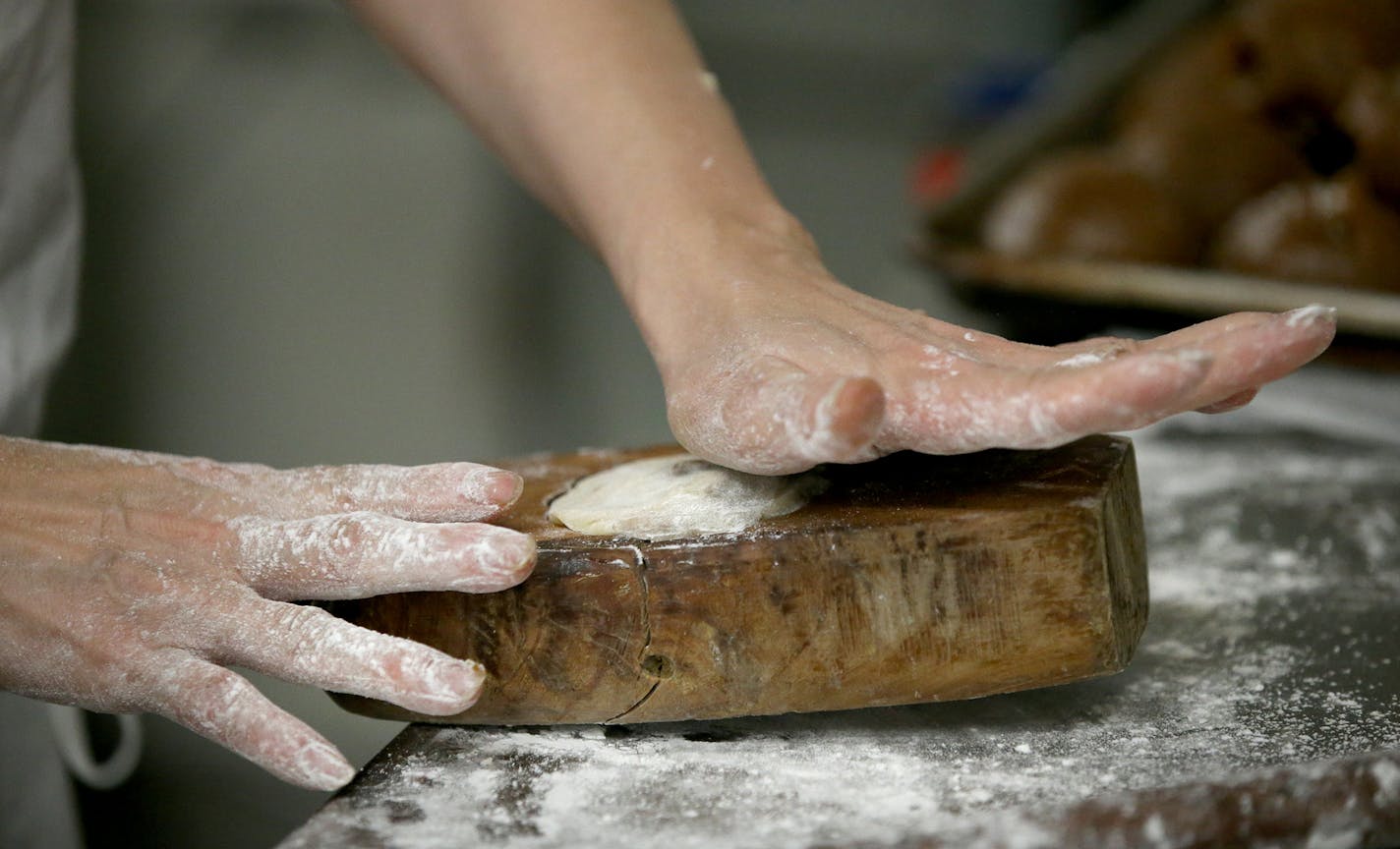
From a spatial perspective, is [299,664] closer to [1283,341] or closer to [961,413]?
[961,413]

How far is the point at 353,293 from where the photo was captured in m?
3.03

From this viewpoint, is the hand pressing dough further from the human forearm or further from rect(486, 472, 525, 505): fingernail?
the human forearm

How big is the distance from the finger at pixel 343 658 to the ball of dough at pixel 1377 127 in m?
1.71

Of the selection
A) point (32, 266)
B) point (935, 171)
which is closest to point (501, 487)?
point (32, 266)

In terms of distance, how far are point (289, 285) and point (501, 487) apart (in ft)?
7.55

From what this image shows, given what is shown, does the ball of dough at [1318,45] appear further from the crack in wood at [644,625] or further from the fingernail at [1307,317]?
the crack in wood at [644,625]

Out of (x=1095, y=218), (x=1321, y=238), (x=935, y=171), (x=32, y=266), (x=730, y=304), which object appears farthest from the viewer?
(x=935, y=171)

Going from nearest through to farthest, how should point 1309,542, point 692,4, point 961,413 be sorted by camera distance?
point 961,413
point 1309,542
point 692,4

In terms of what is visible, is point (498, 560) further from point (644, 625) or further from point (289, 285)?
point (289, 285)

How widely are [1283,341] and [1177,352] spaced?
0.30ft

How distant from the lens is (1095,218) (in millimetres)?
2053

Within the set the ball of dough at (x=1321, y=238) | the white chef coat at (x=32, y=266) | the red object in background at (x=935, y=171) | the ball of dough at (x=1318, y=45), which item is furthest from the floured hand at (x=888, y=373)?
the red object in background at (x=935, y=171)

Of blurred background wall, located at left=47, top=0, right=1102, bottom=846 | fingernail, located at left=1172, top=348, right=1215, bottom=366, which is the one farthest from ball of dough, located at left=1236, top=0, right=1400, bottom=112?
fingernail, located at left=1172, top=348, right=1215, bottom=366

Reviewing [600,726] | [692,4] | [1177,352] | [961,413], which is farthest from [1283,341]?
[692,4]
